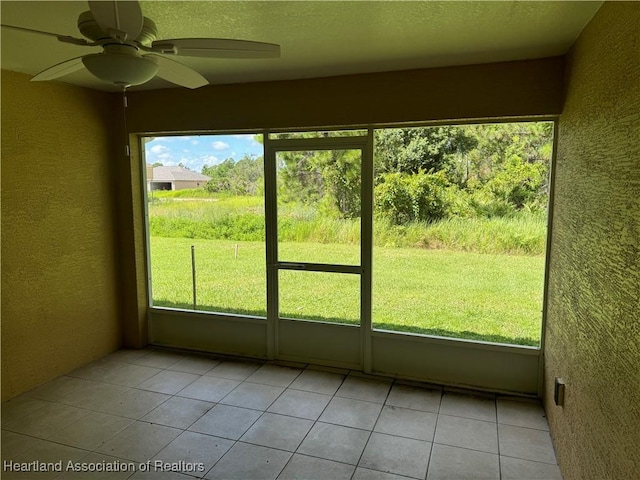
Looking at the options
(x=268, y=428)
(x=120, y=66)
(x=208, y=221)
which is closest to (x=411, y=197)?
(x=208, y=221)

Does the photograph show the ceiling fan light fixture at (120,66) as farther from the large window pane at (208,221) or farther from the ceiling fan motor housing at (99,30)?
the large window pane at (208,221)

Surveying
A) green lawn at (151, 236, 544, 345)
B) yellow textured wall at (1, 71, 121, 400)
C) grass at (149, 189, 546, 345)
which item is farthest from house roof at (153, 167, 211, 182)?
green lawn at (151, 236, 544, 345)

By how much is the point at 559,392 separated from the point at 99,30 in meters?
2.94

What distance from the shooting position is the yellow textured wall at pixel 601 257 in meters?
1.51

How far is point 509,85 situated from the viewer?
2930 mm

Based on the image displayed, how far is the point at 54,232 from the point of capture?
3469mm

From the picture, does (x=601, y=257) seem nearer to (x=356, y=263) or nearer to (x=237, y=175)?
(x=356, y=263)

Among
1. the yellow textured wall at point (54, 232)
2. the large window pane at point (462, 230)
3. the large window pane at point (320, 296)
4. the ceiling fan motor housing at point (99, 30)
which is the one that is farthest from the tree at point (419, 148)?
the yellow textured wall at point (54, 232)

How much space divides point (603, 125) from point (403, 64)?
1.47 metres

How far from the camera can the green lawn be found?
324 centimetres

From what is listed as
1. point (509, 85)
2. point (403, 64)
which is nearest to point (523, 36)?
point (509, 85)

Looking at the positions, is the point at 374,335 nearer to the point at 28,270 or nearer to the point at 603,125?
the point at 603,125

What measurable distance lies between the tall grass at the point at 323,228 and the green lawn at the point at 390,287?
2.5 inches

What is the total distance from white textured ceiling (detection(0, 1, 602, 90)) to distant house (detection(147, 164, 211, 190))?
1184mm
